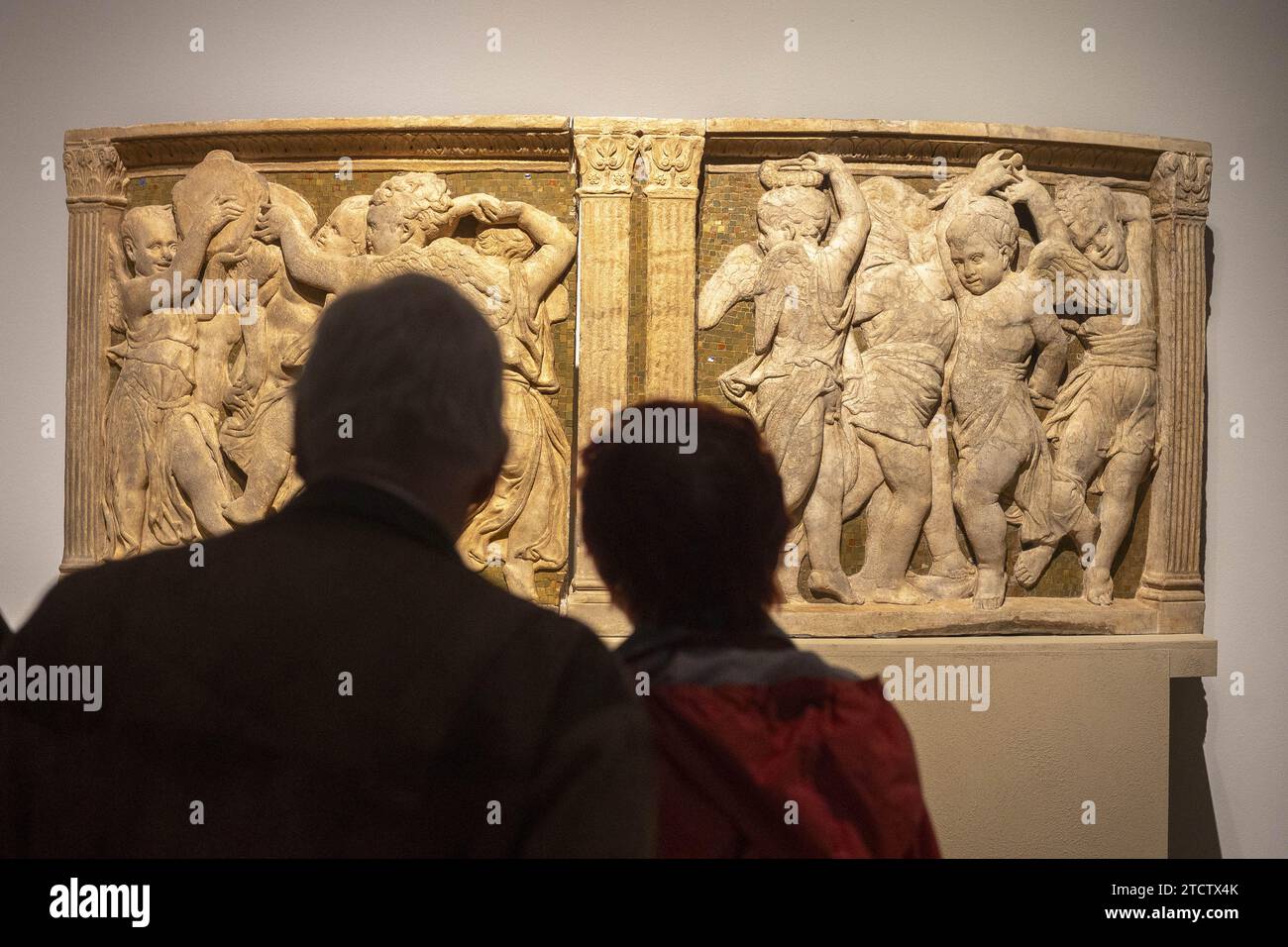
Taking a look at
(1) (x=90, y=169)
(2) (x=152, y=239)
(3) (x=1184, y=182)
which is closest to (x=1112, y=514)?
(3) (x=1184, y=182)

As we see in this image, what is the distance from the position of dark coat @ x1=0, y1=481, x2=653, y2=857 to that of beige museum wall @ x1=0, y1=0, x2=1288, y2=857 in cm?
275

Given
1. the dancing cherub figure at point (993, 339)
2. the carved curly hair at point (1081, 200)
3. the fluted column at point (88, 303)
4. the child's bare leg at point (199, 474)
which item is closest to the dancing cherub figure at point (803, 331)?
the dancing cherub figure at point (993, 339)

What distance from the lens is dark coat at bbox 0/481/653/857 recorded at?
127 cm

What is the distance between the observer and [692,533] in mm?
1805

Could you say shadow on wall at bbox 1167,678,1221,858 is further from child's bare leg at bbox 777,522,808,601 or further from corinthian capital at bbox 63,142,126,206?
corinthian capital at bbox 63,142,126,206

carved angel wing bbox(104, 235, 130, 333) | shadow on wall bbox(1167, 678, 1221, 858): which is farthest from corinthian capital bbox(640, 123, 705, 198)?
shadow on wall bbox(1167, 678, 1221, 858)

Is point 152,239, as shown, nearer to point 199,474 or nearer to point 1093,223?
point 199,474

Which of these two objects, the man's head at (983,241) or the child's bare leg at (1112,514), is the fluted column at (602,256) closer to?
the man's head at (983,241)

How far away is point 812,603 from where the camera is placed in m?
3.50

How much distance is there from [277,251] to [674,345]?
62.5 inches

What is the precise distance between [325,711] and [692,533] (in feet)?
2.50

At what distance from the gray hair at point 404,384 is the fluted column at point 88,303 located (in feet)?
9.20

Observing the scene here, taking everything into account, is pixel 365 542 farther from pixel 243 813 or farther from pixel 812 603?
pixel 812 603

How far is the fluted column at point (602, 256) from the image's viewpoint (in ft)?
11.2
